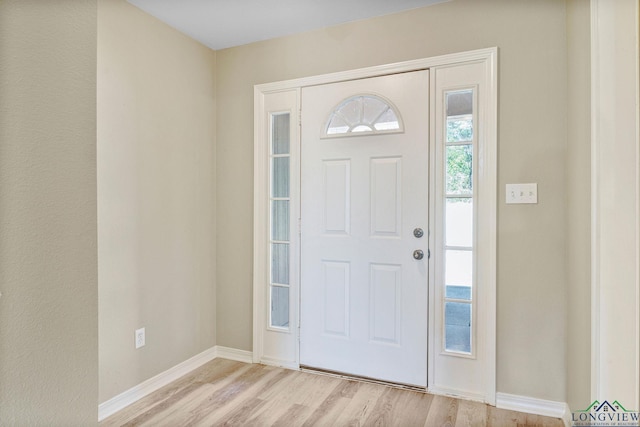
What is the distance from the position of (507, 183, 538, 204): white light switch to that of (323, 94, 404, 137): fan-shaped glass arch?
2.47 feet

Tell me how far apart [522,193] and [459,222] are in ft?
1.24

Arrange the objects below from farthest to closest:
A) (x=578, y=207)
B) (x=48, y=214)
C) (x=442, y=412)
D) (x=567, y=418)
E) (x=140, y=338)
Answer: (x=140, y=338)
(x=442, y=412)
(x=567, y=418)
(x=578, y=207)
(x=48, y=214)

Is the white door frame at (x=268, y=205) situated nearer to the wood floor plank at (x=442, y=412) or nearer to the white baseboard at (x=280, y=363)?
the white baseboard at (x=280, y=363)

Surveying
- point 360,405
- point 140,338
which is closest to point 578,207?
point 360,405

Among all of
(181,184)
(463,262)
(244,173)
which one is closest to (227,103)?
(244,173)

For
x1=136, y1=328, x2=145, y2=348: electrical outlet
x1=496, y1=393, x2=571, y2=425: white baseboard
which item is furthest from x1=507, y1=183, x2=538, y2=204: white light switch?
x1=136, y1=328, x2=145, y2=348: electrical outlet

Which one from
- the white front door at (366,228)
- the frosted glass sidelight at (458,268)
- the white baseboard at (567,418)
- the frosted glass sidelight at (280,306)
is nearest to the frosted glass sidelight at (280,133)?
the white front door at (366,228)

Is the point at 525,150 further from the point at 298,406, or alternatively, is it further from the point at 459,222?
the point at 298,406

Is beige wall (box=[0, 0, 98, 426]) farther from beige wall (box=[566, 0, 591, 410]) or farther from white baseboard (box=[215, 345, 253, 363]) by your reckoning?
white baseboard (box=[215, 345, 253, 363])

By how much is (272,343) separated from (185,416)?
0.82 meters

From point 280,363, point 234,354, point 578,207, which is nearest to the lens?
point 578,207

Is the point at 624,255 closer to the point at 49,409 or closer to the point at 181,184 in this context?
the point at 49,409

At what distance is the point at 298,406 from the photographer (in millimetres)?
2154

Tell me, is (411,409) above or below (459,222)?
below
